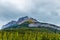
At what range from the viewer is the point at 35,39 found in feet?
335

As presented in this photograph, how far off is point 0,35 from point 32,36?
1827cm

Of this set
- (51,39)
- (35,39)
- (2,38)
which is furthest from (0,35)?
(51,39)

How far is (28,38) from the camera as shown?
10262cm

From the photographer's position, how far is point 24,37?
101 m

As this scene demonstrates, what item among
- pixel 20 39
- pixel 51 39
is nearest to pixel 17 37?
pixel 20 39

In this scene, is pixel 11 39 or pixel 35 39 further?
pixel 35 39

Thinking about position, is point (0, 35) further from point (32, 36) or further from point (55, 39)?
point (55, 39)

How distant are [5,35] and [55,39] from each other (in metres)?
24.4

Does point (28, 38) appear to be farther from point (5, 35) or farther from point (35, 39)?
point (5, 35)

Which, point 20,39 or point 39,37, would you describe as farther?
point 39,37

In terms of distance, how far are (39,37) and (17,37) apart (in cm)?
1228

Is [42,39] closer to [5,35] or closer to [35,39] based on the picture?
[35,39]

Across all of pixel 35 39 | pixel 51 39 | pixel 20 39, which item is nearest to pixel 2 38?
pixel 20 39

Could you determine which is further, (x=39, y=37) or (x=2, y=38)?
(x=39, y=37)
